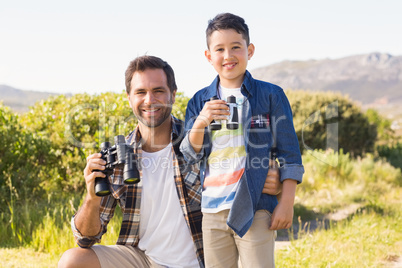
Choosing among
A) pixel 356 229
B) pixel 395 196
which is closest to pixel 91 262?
pixel 356 229

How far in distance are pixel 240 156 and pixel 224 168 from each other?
0.13 meters

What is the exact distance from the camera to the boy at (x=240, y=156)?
245 centimetres

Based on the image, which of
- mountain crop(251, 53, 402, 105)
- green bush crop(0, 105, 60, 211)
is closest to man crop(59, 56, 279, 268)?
green bush crop(0, 105, 60, 211)

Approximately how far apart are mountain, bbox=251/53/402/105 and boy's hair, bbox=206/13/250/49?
151 metres

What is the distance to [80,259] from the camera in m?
2.77

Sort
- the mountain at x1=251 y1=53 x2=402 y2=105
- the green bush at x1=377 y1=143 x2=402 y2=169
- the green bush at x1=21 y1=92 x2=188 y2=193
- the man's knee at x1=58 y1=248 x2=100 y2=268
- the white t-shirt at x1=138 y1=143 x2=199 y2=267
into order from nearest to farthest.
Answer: the man's knee at x1=58 y1=248 x2=100 y2=268, the white t-shirt at x1=138 y1=143 x2=199 y2=267, the green bush at x1=21 y1=92 x2=188 y2=193, the green bush at x1=377 y1=143 x2=402 y2=169, the mountain at x1=251 y1=53 x2=402 y2=105

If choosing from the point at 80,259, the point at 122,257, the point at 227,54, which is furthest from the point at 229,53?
the point at 80,259

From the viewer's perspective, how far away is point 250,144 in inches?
102

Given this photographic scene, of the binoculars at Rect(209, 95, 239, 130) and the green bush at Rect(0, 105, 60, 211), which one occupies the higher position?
the binoculars at Rect(209, 95, 239, 130)

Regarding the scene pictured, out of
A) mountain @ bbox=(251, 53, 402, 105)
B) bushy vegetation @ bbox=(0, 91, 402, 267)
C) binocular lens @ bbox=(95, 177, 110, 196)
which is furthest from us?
mountain @ bbox=(251, 53, 402, 105)

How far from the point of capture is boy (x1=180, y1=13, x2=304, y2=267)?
2.45 metres

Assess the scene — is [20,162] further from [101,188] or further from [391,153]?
[391,153]

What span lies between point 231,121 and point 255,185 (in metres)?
0.43

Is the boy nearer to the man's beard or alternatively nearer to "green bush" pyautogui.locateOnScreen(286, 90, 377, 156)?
the man's beard
